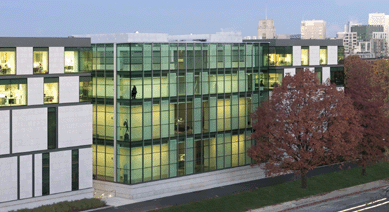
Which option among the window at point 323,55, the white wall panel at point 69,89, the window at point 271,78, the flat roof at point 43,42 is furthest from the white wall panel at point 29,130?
the window at point 323,55

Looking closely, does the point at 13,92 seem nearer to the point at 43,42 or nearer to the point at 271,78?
the point at 43,42

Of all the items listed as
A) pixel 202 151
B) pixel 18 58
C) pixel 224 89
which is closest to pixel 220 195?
pixel 202 151

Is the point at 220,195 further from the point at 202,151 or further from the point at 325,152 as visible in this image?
the point at 325,152

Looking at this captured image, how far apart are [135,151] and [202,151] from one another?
321 inches

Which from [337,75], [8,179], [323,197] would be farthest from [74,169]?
[337,75]

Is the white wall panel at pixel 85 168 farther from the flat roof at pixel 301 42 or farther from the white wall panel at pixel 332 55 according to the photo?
the white wall panel at pixel 332 55

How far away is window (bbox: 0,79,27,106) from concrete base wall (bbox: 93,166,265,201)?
1227 cm

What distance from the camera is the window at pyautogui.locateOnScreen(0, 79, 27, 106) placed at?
48.8 meters

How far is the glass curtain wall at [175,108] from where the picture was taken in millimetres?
56375

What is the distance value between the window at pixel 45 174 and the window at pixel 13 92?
4.85m

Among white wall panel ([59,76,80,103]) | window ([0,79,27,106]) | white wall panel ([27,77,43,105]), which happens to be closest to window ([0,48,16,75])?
window ([0,79,27,106])

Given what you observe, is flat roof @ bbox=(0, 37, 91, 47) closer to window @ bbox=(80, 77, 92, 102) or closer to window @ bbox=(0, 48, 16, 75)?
window @ bbox=(0, 48, 16, 75)

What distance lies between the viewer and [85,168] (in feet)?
176

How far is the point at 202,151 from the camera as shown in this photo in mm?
62031
